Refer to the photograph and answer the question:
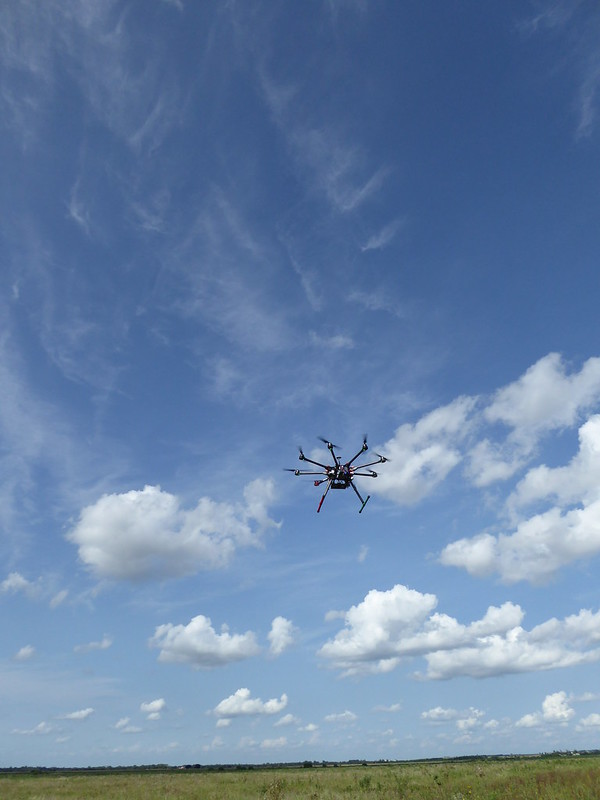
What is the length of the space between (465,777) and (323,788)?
1088cm

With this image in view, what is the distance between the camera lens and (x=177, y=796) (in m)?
38.3

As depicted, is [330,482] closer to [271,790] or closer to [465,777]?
[271,790]

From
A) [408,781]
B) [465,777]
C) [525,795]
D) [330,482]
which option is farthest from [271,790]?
[330,482]

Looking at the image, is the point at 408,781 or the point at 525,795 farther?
the point at 408,781

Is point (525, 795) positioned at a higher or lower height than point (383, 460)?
lower

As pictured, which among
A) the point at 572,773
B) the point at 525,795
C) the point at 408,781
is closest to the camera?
the point at 525,795

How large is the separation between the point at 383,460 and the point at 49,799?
35358 mm

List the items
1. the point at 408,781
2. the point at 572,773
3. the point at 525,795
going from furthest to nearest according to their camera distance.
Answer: the point at 408,781
the point at 572,773
the point at 525,795

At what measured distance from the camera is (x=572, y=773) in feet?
115

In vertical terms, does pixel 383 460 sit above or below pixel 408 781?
above

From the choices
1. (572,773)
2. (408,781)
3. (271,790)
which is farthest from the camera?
(408,781)

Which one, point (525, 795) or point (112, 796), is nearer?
point (525, 795)

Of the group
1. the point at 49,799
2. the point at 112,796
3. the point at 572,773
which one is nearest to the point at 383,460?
the point at 572,773

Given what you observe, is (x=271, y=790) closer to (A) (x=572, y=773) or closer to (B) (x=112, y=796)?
(B) (x=112, y=796)
